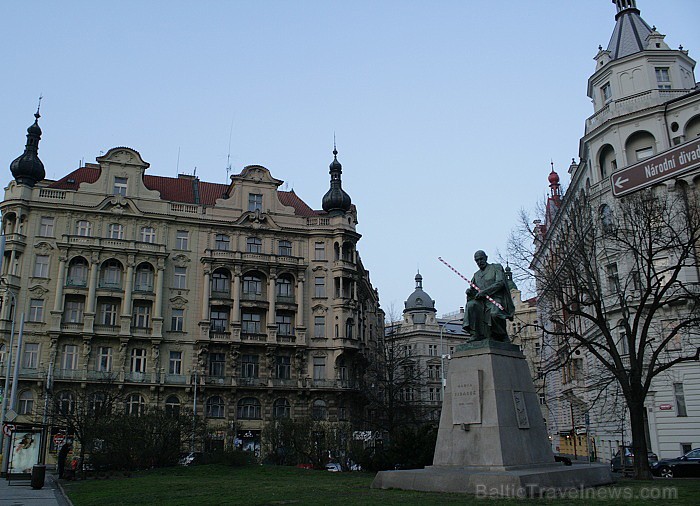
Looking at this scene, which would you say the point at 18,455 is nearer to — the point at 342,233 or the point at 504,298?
the point at 504,298

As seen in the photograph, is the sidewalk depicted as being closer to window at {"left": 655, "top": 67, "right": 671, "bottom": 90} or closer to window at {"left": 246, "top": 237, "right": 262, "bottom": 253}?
window at {"left": 246, "top": 237, "right": 262, "bottom": 253}

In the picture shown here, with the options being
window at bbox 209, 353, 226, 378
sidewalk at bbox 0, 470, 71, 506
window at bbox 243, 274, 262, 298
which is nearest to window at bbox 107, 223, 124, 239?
window at bbox 243, 274, 262, 298

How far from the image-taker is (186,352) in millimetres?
54250

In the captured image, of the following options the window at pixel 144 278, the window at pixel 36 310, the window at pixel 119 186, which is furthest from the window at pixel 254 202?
the window at pixel 36 310

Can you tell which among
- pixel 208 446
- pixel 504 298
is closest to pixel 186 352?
pixel 208 446

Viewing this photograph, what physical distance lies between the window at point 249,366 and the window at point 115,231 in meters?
14.4

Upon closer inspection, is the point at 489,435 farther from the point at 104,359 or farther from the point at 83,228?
the point at 83,228

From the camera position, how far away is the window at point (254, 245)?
58000 millimetres

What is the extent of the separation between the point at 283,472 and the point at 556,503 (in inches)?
643

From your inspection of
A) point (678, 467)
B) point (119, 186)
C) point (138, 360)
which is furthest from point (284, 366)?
point (678, 467)

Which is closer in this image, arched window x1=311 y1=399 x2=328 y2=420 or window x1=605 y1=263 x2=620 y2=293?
window x1=605 y1=263 x2=620 y2=293

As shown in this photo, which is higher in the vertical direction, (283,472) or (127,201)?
(127,201)

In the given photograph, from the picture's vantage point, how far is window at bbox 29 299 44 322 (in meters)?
51.3

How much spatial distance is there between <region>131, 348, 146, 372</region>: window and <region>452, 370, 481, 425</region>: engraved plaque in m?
42.2
